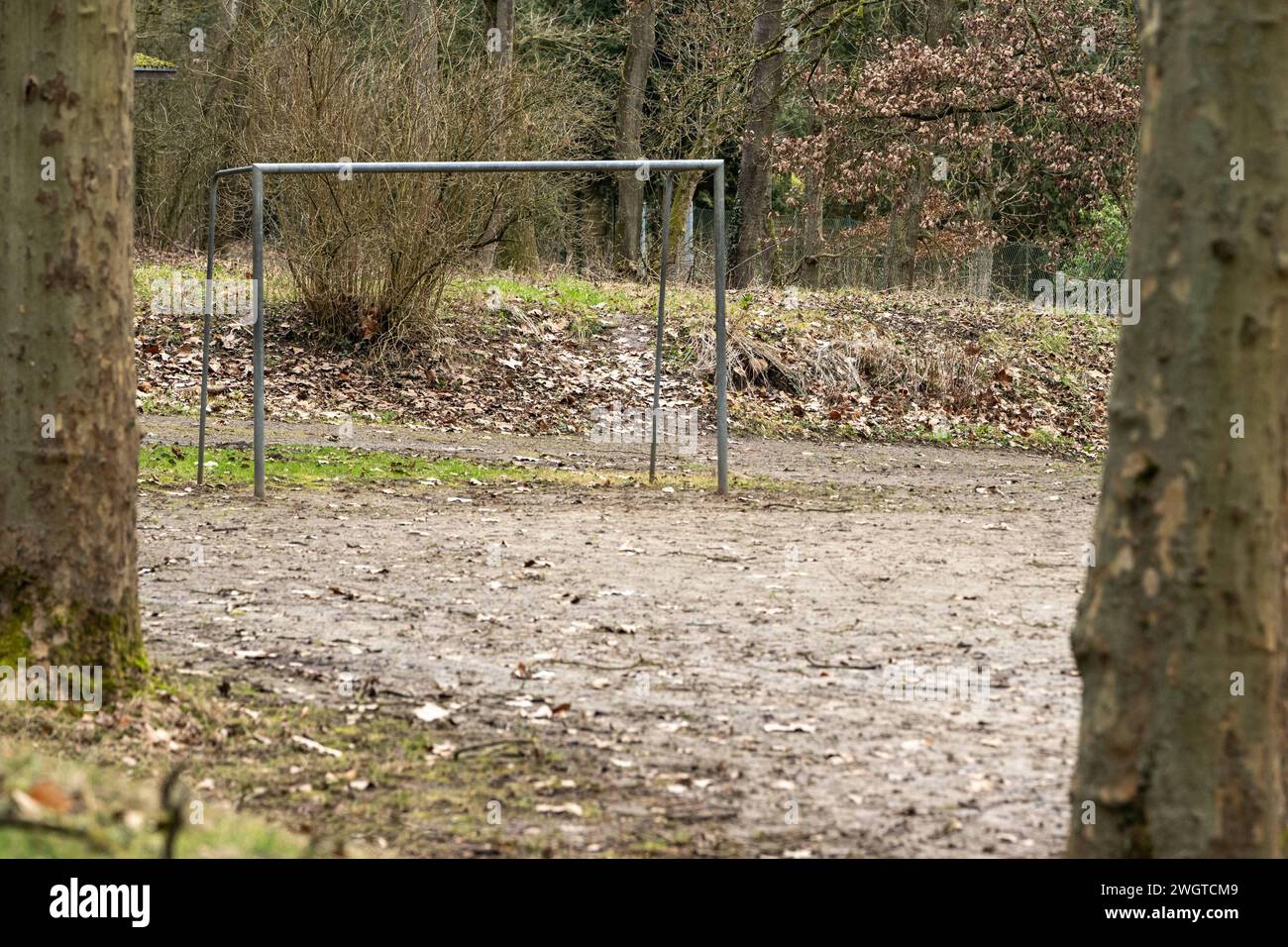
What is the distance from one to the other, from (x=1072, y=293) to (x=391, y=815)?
64.7 ft

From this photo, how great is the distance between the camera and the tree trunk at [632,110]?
27.9 m

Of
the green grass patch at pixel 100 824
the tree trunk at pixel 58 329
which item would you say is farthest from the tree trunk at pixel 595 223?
the green grass patch at pixel 100 824

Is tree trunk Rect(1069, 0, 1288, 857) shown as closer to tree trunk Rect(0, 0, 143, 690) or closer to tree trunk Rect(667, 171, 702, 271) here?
tree trunk Rect(0, 0, 143, 690)

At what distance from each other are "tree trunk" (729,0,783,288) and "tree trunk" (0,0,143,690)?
57.5 ft

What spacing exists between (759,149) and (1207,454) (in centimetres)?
2117

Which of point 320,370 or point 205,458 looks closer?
point 205,458

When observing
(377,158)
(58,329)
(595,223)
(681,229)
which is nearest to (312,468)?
(377,158)

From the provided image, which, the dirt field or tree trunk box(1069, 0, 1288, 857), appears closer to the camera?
tree trunk box(1069, 0, 1288, 857)

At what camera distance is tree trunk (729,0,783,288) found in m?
22.7

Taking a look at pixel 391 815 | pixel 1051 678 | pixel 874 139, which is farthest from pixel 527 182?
pixel 391 815

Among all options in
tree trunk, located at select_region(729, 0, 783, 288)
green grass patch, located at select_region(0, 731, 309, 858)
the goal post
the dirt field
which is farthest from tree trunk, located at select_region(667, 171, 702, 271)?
green grass patch, located at select_region(0, 731, 309, 858)

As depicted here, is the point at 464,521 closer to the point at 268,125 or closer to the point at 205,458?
the point at 205,458

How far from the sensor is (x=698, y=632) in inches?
274

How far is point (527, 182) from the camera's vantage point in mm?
16141
